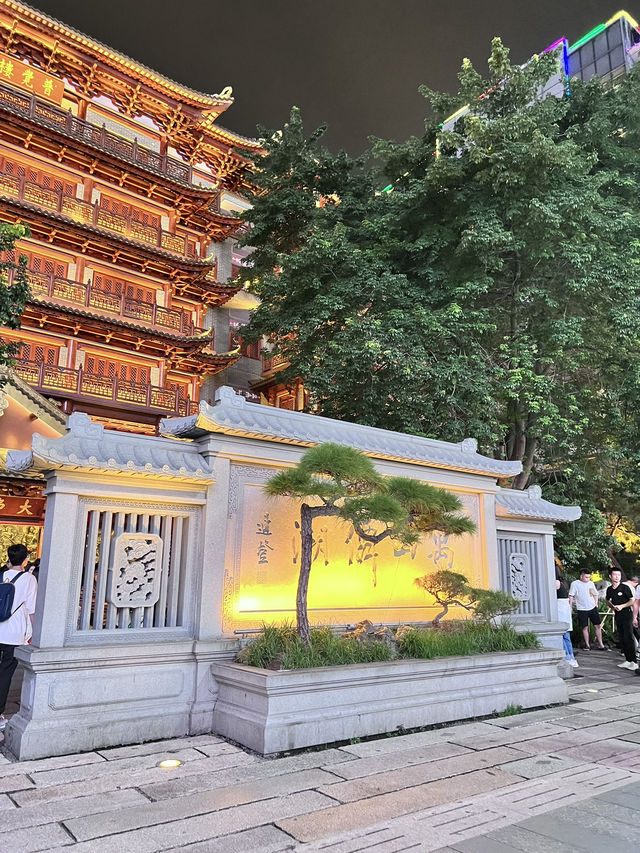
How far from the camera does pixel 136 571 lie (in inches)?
211

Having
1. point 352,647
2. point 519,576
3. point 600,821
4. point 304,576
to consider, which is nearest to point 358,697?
point 352,647

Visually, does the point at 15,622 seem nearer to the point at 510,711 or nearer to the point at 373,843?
the point at 373,843

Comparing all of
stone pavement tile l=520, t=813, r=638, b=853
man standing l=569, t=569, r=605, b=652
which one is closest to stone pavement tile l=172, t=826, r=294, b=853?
stone pavement tile l=520, t=813, r=638, b=853

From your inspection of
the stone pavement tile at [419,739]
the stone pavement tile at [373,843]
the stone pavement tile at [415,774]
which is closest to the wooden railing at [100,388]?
the stone pavement tile at [419,739]

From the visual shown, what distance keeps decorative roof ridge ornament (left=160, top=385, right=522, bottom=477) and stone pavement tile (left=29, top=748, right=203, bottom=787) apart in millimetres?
2737

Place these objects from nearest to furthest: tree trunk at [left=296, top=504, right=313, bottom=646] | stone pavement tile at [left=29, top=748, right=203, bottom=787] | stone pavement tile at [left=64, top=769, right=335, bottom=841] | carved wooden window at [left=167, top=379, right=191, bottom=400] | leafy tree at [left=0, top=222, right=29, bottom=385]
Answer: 1. stone pavement tile at [left=64, top=769, right=335, bottom=841]
2. stone pavement tile at [left=29, top=748, right=203, bottom=787]
3. tree trunk at [left=296, top=504, right=313, bottom=646]
4. leafy tree at [left=0, top=222, right=29, bottom=385]
5. carved wooden window at [left=167, top=379, right=191, bottom=400]

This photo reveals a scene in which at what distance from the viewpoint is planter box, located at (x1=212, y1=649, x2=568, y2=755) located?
4.64 metres

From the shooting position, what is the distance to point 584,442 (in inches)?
500

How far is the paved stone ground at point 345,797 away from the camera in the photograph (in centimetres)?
310

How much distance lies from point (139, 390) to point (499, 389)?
1007 centimetres

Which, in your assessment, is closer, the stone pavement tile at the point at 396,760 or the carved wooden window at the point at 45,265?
the stone pavement tile at the point at 396,760

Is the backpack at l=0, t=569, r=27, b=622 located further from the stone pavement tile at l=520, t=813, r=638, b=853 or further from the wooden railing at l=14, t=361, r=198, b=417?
the wooden railing at l=14, t=361, r=198, b=417

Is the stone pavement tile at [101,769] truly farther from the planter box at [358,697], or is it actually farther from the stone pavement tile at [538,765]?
the stone pavement tile at [538,765]

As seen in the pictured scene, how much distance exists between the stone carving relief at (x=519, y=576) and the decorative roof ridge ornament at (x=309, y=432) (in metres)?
1.39
